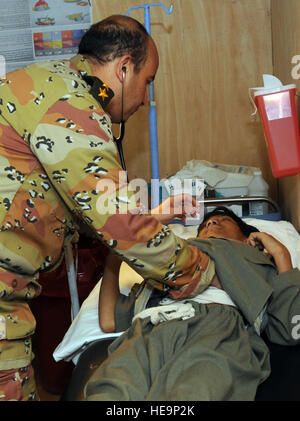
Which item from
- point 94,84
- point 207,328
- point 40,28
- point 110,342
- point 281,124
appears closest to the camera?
point 94,84

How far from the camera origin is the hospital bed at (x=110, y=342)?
1.25 meters

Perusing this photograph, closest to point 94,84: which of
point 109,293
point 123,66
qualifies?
point 123,66

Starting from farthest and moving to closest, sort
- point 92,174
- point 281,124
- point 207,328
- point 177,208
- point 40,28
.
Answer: point 40,28 → point 281,124 → point 177,208 → point 207,328 → point 92,174

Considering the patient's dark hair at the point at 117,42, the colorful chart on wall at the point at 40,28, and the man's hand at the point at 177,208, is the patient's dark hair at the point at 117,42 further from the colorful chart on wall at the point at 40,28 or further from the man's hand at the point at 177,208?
the colorful chart on wall at the point at 40,28

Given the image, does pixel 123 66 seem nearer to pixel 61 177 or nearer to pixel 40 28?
pixel 61 177

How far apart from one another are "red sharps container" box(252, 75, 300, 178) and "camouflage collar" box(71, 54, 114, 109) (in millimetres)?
842

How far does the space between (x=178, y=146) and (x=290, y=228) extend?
91cm

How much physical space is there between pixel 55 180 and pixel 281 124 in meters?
1.07

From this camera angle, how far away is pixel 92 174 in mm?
1114

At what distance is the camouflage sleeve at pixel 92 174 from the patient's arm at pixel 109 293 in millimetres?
395

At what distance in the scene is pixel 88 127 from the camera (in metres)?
1.13

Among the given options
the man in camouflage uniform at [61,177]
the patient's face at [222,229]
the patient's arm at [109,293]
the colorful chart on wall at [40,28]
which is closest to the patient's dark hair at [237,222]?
the patient's face at [222,229]
